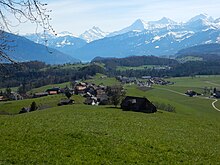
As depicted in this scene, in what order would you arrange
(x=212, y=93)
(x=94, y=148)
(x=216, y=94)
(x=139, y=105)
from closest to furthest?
(x=94, y=148)
(x=139, y=105)
(x=216, y=94)
(x=212, y=93)

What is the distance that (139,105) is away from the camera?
46.8m

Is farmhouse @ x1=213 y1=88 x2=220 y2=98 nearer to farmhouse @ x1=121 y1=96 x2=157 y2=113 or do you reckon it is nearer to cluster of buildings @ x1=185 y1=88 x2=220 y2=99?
cluster of buildings @ x1=185 y1=88 x2=220 y2=99

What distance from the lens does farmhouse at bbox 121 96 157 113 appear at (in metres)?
46.2

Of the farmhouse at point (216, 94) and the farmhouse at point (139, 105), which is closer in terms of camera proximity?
the farmhouse at point (139, 105)

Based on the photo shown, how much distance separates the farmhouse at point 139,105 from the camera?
46250 mm

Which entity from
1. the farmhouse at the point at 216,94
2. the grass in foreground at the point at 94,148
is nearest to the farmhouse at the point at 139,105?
the grass in foreground at the point at 94,148

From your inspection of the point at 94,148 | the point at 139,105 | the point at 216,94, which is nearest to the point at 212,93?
the point at 216,94

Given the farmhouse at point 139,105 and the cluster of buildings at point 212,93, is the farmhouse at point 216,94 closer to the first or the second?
the cluster of buildings at point 212,93

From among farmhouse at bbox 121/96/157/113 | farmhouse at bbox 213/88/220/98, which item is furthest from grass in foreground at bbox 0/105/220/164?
farmhouse at bbox 213/88/220/98

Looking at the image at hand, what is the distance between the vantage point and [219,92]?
12912 cm

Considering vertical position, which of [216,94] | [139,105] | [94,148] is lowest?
[216,94]

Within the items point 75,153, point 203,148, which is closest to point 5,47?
point 75,153

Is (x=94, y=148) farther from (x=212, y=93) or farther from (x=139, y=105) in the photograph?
(x=212, y=93)

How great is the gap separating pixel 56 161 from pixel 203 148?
8.72m
